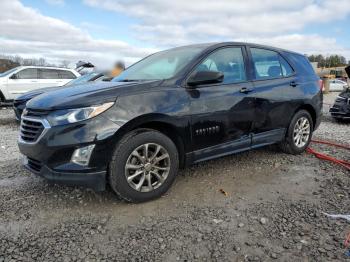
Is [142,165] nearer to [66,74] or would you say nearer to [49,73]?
[66,74]

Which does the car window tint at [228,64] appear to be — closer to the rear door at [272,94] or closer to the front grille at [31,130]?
the rear door at [272,94]

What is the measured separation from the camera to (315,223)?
10.5ft

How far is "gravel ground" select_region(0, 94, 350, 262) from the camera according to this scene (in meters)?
2.78

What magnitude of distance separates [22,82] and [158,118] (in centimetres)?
1164

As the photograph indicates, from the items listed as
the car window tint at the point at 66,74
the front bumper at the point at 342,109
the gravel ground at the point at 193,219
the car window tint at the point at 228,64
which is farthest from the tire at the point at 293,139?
the car window tint at the point at 66,74

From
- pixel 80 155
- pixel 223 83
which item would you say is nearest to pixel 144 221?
pixel 80 155

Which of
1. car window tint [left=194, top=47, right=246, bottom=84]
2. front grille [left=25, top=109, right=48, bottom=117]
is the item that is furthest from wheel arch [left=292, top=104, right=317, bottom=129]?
front grille [left=25, top=109, right=48, bottom=117]

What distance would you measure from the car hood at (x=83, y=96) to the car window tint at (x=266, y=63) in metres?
1.67

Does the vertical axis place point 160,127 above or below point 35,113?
below

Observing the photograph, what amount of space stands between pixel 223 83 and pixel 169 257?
7.51ft

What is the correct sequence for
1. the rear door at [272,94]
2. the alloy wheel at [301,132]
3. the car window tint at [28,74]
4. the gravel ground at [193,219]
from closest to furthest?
the gravel ground at [193,219], the rear door at [272,94], the alloy wheel at [301,132], the car window tint at [28,74]

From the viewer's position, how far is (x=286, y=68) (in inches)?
207

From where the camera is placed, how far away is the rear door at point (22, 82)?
13328 millimetres

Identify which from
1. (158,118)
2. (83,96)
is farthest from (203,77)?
(83,96)
